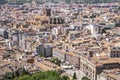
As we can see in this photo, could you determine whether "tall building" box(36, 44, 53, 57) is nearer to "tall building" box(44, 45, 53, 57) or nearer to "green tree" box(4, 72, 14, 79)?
"tall building" box(44, 45, 53, 57)

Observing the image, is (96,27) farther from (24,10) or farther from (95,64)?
(24,10)

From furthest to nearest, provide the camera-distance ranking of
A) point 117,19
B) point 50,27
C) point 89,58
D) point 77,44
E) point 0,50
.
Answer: point 117,19 → point 50,27 → point 77,44 → point 0,50 → point 89,58

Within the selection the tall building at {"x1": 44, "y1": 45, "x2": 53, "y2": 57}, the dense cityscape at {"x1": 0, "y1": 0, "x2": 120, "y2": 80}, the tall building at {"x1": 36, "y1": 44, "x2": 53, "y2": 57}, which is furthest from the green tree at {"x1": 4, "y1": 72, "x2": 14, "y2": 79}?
the tall building at {"x1": 44, "y1": 45, "x2": 53, "y2": 57}

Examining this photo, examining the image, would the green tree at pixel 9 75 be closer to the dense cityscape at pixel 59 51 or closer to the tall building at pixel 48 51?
the dense cityscape at pixel 59 51

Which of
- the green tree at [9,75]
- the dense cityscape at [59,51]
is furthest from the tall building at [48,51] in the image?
the green tree at [9,75]

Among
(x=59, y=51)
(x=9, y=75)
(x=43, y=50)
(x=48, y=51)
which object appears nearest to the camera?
(x=9, y=75)

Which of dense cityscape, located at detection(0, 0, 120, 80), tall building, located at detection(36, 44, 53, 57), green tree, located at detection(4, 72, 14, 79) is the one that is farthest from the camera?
tall building, located at detection(36, 44, 53, 57)

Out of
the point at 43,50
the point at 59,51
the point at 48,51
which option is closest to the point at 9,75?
the point at 59,51

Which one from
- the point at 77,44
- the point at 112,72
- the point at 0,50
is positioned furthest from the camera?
the point at 77,44

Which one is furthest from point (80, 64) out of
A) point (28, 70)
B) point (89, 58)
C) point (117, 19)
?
point (117, 19)

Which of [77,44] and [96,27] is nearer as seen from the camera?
[77,44]

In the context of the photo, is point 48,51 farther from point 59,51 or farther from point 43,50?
point 59,51
